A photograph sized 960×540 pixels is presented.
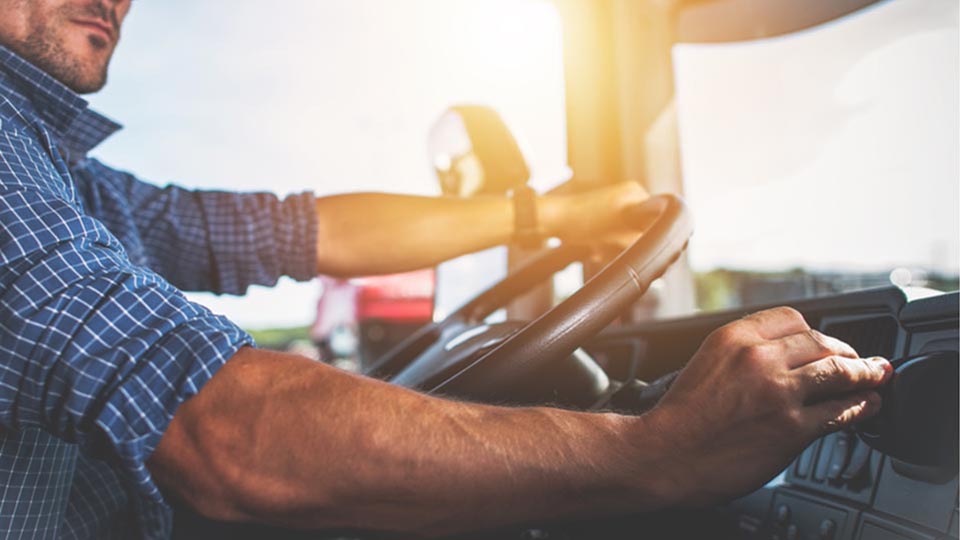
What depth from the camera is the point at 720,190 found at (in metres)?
1.92

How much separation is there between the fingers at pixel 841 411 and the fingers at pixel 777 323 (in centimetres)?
7

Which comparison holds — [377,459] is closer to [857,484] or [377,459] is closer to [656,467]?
[656,467]

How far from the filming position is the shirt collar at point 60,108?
3.31 ft

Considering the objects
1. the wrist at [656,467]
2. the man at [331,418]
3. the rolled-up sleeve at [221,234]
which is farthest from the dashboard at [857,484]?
the rolled-up sleeve at [221,234]

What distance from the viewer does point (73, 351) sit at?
24.7 inches

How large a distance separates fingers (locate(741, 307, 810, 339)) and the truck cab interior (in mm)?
105

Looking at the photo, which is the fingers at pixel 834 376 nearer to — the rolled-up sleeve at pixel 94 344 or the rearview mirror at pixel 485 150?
the rolled-up sleeve at pixel 94 344

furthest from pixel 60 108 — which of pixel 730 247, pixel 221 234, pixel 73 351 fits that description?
pixel 730 247

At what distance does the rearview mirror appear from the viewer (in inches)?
79.0

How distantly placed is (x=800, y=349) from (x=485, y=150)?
1.47 meters

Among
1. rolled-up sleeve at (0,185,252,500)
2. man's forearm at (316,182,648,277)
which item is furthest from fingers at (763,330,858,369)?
man's forearm at (316,182,648,277)

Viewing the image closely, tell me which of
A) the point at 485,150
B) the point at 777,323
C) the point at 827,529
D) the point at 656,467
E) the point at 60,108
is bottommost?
the point at 827,529

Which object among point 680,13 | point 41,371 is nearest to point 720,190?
point 680,13

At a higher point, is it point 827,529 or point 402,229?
point 402,229
